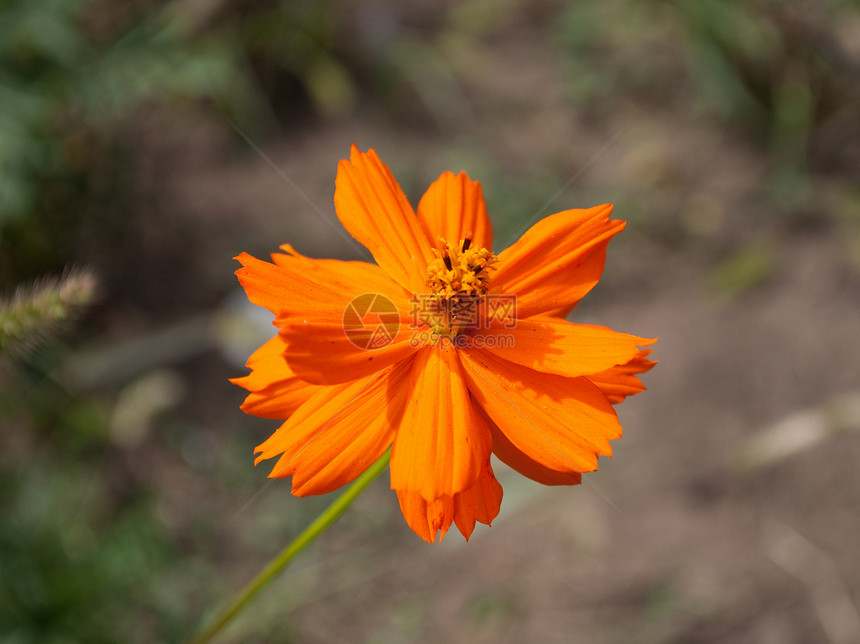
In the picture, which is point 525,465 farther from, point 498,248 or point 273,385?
point 498,248

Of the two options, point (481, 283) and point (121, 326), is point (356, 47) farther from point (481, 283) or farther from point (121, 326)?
point (481, 283)

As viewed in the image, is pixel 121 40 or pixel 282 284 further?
pixel 121 40

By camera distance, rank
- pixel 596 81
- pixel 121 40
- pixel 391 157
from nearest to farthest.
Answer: pixel 121 40, pixel 391 157, pixel 596 81

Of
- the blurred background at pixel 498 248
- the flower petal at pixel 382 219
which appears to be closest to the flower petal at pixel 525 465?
the flower petal at pixel 382 219

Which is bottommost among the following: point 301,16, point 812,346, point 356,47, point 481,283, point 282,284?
point 812,346

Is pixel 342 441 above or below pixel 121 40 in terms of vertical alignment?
below

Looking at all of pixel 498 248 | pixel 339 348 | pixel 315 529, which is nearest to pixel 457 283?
pixel 339 348

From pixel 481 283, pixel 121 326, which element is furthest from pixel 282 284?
pixel 121 326
